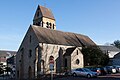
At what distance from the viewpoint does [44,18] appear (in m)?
58.4

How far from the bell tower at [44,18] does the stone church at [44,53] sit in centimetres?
547

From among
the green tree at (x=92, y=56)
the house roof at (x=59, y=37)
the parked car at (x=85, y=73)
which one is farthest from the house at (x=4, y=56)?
the parked car at (x=85, y=73)

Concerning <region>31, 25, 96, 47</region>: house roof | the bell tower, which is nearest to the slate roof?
the bell tower

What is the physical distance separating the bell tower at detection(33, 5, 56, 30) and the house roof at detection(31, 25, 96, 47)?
5337 mm

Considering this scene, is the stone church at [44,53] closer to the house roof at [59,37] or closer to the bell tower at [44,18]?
the house roof at [59,37]

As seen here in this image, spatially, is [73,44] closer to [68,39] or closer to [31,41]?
[68,39]

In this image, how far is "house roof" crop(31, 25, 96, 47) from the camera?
1893 inches

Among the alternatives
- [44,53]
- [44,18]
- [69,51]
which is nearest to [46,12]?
[44,18]

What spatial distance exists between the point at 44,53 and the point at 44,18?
14685mm

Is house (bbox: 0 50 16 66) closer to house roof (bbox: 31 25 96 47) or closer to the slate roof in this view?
the slate roof

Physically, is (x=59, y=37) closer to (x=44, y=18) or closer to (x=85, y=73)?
(x=44, y=18)

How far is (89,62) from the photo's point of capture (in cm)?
5128

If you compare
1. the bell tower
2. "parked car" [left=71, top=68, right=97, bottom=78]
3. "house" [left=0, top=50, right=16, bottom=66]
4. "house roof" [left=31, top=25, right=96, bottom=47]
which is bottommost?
"parked car" [left=71, top=68, right=97, bottom=78]

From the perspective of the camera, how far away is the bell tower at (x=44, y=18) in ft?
191
